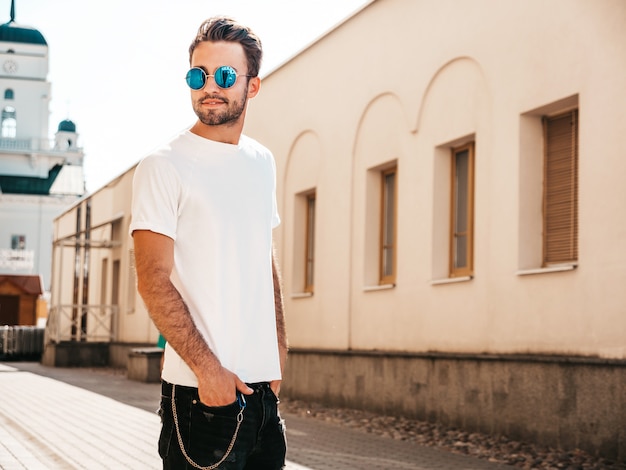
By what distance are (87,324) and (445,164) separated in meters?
21.8

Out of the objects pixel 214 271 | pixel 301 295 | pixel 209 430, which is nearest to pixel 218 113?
pixel 214 271

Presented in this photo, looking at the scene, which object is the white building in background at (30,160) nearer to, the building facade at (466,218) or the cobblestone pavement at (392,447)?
the building facade at (466,218)

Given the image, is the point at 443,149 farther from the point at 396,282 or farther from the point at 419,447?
the point at 419,447

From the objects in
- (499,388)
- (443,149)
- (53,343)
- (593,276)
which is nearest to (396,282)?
(443,149)

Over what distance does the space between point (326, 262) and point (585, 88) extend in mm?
7651

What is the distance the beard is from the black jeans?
0.74m

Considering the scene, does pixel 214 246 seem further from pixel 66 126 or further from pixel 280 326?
pixel 66 126

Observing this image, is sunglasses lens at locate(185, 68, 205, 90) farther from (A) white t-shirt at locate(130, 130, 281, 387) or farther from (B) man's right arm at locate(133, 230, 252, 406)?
(B) man's right arm at locate(133, 230, 252, 406)

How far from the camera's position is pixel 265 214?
322cm

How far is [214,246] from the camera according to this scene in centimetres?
305

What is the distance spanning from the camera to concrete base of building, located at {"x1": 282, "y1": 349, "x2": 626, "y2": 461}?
375 inches

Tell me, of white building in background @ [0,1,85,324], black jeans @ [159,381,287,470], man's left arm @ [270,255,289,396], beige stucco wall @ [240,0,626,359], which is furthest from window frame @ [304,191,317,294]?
white building in background @ [0,1,85,324]

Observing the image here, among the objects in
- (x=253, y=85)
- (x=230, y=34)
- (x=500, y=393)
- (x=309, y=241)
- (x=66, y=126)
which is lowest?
(x=500, y=393)

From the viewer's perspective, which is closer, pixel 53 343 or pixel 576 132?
pixel 576 132
